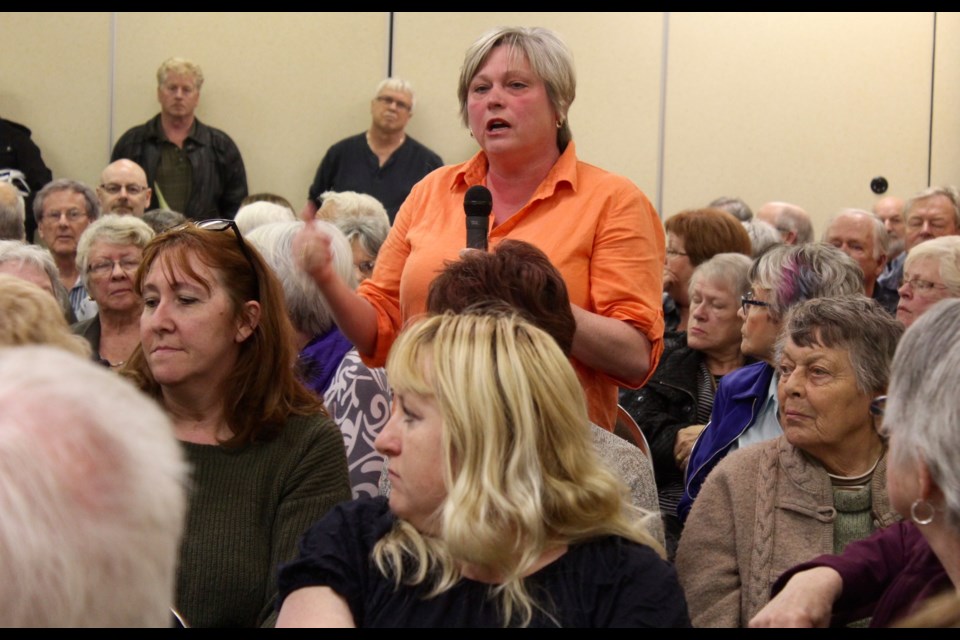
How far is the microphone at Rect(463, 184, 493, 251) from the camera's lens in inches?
98.8

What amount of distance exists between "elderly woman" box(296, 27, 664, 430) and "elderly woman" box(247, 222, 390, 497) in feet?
0.69

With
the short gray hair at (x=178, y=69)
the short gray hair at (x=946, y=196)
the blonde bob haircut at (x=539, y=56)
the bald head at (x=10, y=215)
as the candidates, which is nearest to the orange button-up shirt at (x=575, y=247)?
the blonde bob haircut at (x=539, y=56)

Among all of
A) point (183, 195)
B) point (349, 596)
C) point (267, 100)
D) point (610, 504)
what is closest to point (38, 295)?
point (349, 596)

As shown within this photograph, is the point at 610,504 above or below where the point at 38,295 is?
below

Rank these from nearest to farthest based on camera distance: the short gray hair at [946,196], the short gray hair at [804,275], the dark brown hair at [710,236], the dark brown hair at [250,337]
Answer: the dark brown hair at [250,337] < the short gray hair at [804,275] < the dark brown hair at [710,236] < the short gray hair at [946,196]

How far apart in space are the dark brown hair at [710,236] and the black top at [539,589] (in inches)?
108

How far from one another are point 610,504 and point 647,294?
895 millimetres

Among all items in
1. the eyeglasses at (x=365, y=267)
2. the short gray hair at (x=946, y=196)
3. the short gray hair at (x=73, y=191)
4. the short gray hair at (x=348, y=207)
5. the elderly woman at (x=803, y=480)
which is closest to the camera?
the elderly woman at (x=803, y=480)

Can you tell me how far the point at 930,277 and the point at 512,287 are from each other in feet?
6.94

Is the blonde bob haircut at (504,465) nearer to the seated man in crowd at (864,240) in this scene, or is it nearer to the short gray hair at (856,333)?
the short gray hair at (856,333)

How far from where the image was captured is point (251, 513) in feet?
7.84

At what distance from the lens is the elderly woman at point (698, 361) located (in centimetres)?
362
